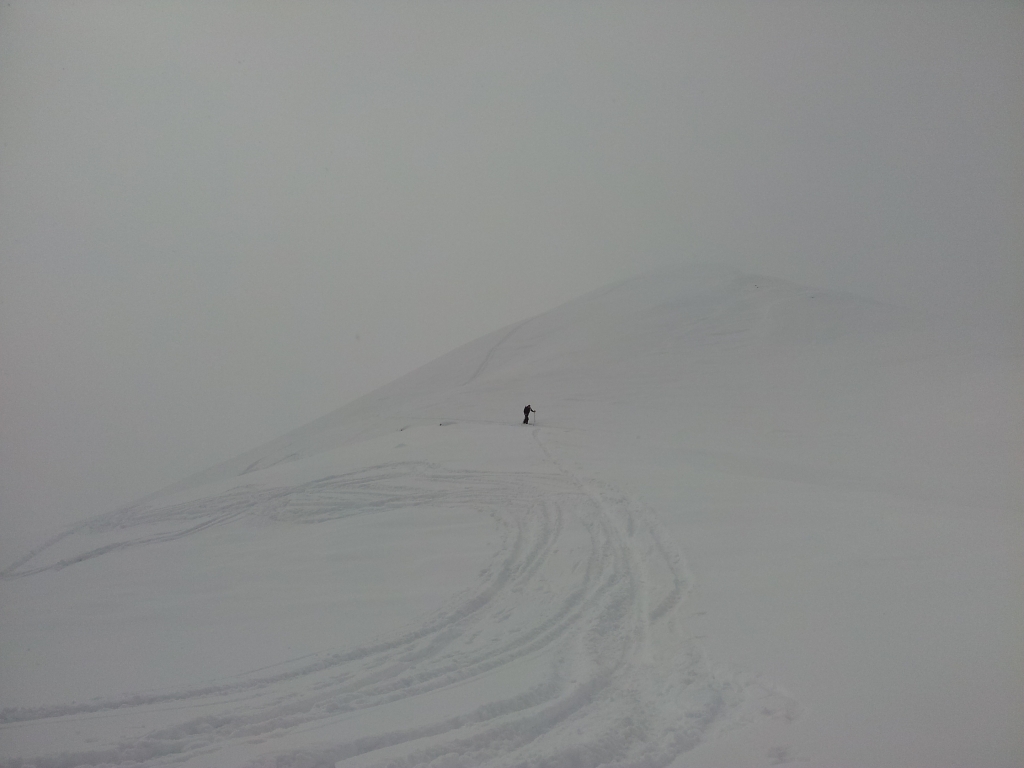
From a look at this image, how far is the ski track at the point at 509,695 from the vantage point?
3885 mm

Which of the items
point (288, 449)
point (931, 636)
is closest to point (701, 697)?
point (931, 636)

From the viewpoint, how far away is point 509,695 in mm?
4422

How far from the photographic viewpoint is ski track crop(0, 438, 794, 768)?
3.88m

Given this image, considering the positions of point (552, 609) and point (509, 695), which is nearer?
point (509, 695)

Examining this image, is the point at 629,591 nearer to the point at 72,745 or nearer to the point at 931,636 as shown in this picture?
the point at 931,636

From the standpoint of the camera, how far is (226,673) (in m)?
4.84

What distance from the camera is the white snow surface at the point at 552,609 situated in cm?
397

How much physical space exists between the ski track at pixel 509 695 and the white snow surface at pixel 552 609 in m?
0.02

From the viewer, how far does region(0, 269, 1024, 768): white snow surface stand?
3969 mm

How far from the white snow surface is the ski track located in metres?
0.02

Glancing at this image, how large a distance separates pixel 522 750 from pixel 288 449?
16.3 metres

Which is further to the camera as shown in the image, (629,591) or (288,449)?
(288,449)

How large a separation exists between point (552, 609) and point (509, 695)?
1528 mm

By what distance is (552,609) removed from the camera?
5910 millimetres
